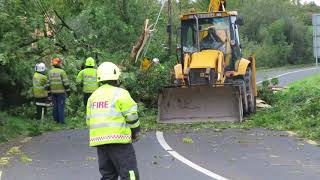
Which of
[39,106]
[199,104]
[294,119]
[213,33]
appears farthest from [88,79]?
[294,119]

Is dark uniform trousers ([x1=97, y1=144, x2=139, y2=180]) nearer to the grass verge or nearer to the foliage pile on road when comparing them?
the foliage pile on road

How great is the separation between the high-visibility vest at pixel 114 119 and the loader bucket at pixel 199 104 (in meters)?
9.31

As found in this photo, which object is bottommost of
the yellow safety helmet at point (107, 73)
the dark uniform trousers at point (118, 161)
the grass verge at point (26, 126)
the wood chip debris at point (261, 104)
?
the grass verge at point (26, 126)

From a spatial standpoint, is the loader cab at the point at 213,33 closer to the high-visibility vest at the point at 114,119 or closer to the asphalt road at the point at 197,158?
the asphalt road at the point at 197,158

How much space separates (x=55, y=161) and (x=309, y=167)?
14.9 feet

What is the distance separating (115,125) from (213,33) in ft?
37.5

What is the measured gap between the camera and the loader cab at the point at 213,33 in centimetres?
1825

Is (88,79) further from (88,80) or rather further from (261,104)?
(261,104)

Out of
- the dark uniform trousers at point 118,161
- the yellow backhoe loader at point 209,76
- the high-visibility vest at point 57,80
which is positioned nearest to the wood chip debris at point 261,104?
the yellow backhoe loader at point 209,76

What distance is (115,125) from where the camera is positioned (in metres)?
7.46

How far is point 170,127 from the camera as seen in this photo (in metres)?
16.0

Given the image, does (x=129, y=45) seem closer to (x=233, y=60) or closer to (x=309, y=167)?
(x=233, y=60)

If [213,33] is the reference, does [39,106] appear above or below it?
below

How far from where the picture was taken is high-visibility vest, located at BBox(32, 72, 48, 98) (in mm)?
17984
